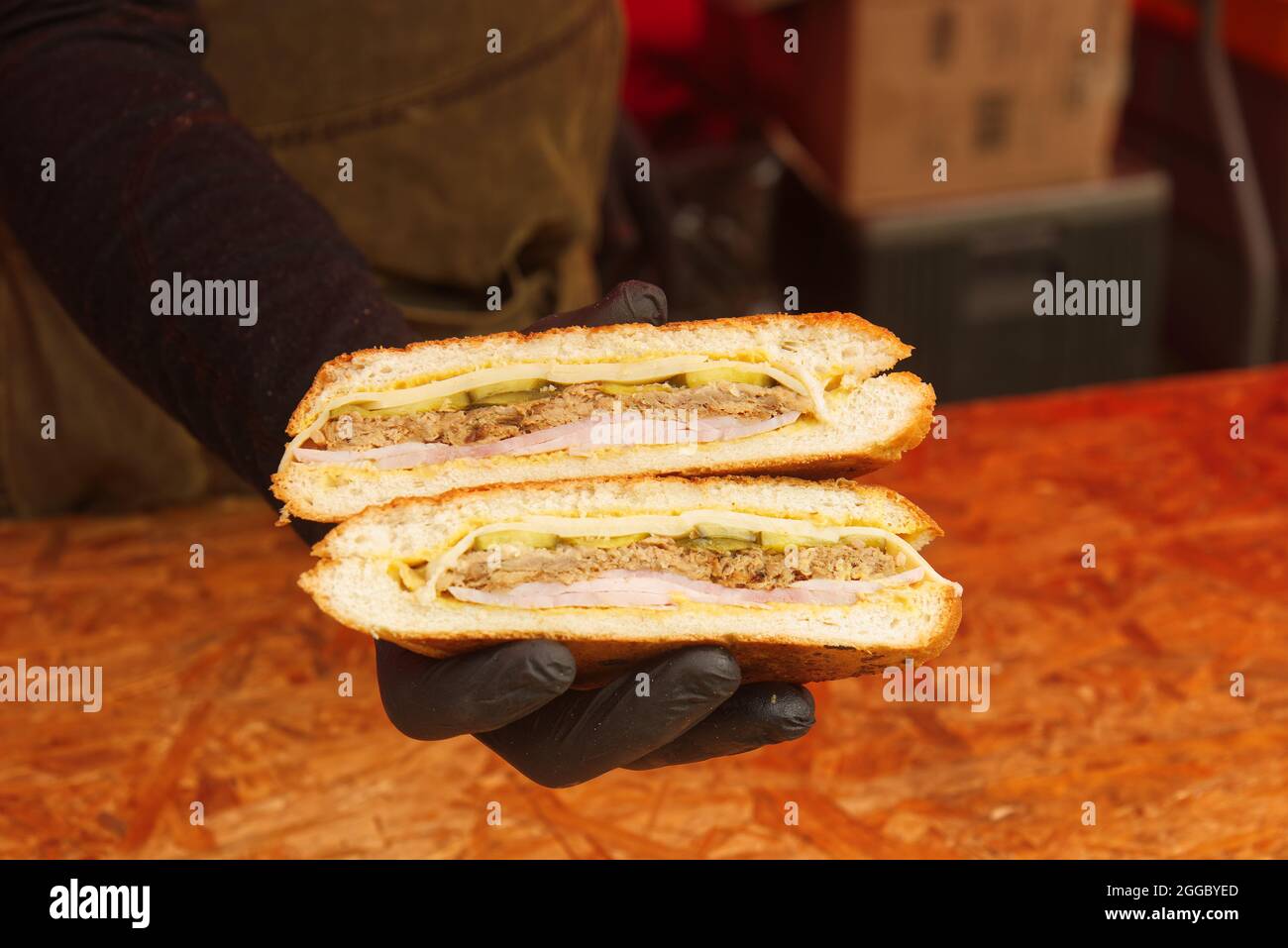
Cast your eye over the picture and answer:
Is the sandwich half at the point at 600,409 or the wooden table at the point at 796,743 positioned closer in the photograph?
the sandwich half at the point at 600,409

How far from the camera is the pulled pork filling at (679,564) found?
1291mm

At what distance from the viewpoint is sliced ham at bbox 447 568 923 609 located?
1.27 m

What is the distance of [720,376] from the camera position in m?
1.37

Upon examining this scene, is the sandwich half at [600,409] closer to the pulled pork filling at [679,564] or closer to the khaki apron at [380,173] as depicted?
→ the pulled pork filling at [679,564]

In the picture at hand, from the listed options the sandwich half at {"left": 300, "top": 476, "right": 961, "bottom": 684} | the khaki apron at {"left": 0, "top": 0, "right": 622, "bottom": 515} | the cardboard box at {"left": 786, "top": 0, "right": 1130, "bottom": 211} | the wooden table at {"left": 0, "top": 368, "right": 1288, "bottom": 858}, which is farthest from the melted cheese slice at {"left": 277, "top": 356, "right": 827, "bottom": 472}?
the cardboard box at {"left": 786, "top": 0, "right": 1130, "bottom": 211}

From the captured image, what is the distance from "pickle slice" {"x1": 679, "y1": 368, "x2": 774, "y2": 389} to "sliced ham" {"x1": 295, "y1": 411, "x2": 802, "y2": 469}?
52 mm

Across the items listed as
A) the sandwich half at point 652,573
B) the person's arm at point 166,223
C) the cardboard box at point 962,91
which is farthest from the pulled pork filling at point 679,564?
the cardboard box at point 962,91

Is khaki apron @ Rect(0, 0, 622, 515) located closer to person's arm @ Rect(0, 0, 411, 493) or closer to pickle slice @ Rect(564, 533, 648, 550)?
person's arm @ Rect(0, 0, 411, 493)

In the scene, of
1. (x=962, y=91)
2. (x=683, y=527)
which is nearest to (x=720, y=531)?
(x=683, y=527)

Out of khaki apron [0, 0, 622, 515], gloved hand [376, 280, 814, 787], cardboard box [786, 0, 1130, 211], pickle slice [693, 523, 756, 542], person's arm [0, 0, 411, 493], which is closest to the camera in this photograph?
gloved hand [376, 280, 814, 787]

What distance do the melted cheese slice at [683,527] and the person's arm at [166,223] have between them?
334mm

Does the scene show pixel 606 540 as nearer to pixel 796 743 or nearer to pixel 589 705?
pixel 589 705

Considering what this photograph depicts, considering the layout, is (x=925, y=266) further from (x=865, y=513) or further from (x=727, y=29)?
(x=865, y=513)

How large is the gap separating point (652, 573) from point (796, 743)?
1.67 feet
